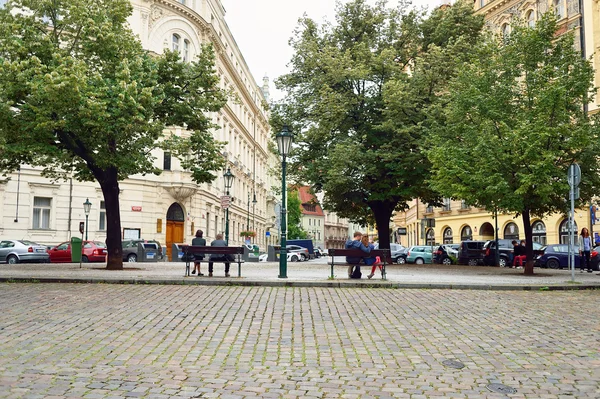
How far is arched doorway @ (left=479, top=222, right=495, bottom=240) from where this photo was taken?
54475 millimetres

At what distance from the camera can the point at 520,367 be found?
6.54 metres

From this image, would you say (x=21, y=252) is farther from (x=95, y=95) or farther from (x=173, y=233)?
(x=95, y=95)

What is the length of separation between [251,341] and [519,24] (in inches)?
874

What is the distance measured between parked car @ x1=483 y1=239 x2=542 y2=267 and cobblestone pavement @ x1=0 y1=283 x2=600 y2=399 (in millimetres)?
23155

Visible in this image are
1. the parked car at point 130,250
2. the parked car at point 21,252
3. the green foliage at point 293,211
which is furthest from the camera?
the green foliage at point 293,211

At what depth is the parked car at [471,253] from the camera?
36500 mm

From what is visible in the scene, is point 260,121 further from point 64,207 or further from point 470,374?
point 470,374

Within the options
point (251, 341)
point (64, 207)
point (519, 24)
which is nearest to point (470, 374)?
point (251, 341)

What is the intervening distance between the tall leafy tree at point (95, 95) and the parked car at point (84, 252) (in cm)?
1072

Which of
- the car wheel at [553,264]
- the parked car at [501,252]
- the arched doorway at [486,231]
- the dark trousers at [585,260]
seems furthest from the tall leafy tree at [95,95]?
the arched doorway at [486,231]

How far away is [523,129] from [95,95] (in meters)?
14.3

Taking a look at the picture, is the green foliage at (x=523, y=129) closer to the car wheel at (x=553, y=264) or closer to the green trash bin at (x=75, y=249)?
the car wheel at (x=553, y=264)

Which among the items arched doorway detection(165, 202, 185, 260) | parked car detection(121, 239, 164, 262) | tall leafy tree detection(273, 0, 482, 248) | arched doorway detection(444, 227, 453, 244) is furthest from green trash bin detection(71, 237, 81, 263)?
arched doorway detection(444, 227, 453, 244)

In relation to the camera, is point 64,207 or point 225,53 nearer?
point 64,207
